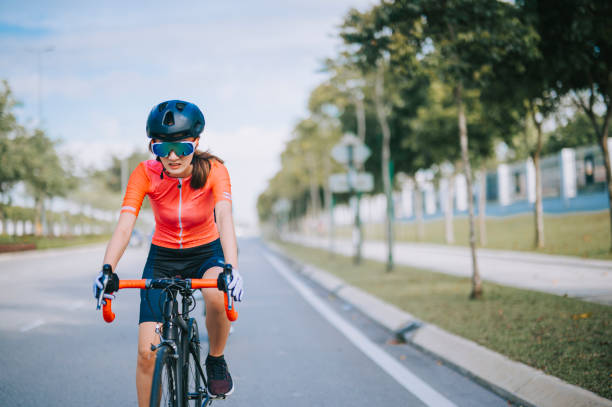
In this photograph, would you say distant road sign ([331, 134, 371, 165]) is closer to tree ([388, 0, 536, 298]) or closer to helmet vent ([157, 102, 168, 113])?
tree ([388, 0, 536, 298])

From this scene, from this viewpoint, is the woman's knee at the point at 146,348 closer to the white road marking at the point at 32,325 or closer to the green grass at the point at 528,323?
the green grass at the point at 528,323

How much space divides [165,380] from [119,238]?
80 cm

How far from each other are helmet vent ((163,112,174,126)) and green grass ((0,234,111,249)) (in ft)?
45.9

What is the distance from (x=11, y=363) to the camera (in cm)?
556

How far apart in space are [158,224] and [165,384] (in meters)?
0.98

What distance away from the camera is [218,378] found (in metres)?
3.42

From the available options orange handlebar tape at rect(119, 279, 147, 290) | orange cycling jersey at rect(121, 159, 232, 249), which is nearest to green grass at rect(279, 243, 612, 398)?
orange cycling jersey at rect(121, 159, 232, 249)

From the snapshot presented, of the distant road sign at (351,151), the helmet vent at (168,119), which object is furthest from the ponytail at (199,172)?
the distant road sign at (351,151)

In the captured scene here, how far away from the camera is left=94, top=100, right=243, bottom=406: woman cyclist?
2982 millimetres

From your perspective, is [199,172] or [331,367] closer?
[199,172]

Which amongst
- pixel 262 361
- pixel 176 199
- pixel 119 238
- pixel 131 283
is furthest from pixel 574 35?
pixel 131 283

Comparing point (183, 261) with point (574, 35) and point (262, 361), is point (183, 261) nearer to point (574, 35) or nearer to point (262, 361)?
point (262, 361)

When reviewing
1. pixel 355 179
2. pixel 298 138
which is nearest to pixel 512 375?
pixel 355 179

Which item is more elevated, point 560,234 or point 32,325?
point 32,325
